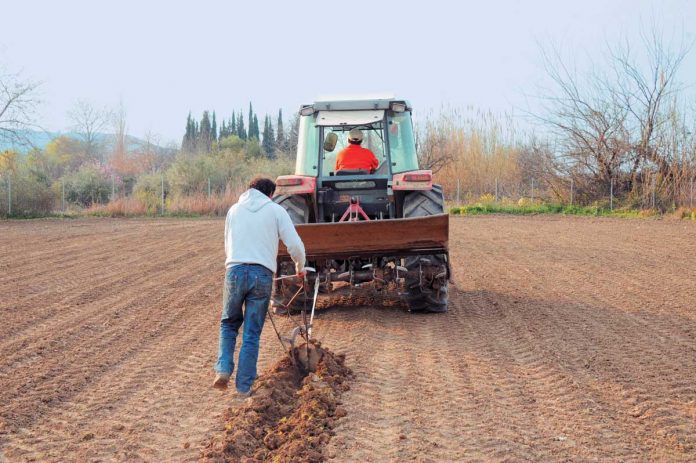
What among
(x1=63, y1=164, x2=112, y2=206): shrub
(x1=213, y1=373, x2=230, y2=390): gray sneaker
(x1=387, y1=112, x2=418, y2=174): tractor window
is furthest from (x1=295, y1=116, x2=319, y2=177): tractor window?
(x1=63, y1=164, x2=112, y2=206): shrub

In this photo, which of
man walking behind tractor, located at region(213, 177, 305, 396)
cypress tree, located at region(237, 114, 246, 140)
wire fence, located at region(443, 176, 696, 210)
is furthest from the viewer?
cypress tree, located at region(237, 114, 246, 140)

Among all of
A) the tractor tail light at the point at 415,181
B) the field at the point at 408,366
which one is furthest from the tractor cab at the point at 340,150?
the field at the point at 408,366

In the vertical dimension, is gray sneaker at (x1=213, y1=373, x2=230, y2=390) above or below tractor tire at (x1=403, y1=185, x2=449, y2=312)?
below

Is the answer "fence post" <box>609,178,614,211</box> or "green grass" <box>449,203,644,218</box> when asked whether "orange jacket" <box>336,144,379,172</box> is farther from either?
"fence post" <box>609,178,614,211</box>

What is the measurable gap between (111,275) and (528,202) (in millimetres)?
22155

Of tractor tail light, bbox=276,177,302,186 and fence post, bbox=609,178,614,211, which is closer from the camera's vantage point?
tractor tail light, bbox=276,177,302,186

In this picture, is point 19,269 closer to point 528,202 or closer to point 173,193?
point 173,193

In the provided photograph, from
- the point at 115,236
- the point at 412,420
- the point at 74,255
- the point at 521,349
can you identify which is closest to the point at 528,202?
the point at 115,236

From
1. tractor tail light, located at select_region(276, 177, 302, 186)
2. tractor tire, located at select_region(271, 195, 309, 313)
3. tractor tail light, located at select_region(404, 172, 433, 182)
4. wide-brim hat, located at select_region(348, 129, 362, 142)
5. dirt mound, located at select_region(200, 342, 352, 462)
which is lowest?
dirt mound, located at select_region(200, 342, 352, 462)

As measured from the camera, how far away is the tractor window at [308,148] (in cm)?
877

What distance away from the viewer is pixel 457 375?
18.9 feet

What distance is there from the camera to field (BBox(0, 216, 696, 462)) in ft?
14.3

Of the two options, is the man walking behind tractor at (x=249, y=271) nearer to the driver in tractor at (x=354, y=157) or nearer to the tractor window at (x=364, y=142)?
the driver in tractor at (x=354, y=157)

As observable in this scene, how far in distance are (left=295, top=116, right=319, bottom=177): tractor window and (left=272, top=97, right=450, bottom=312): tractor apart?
0.4 inches
